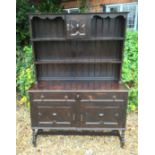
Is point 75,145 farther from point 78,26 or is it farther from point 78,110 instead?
point 78,26

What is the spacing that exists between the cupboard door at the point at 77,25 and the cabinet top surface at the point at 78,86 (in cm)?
58

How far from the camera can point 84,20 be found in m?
2.29

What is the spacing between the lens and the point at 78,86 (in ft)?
8.05

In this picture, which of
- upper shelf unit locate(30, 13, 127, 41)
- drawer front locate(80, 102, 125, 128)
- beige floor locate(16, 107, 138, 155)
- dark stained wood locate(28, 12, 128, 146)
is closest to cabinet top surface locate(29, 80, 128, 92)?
dark stained wood locate(28, 12, 128, 146)

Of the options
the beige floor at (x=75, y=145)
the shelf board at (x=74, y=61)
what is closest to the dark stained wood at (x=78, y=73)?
the shelf board at (x=74, y=61)

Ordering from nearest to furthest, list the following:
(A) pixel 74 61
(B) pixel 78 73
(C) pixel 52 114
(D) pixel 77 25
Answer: (D) pixel 77 25
(C) pixel 52 114
(A) pixel 74 61
(B) pixel 78 73

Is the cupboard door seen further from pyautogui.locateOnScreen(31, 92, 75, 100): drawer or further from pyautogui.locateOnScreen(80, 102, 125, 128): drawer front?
pyautogui.locateOnScreen(80, 102, 125, 128): drawer front

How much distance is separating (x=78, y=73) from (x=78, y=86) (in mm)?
291

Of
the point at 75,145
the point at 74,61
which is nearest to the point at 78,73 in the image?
the point at 74,61

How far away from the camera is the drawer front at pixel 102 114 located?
Answer: 232cm

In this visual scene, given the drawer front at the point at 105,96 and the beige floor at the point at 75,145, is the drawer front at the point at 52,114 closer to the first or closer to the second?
the drawer front at the point at 105,96

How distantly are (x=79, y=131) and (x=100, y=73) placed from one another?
0.78 metres

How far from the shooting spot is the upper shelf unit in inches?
90.0

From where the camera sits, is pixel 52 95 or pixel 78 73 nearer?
pixel 52 95
